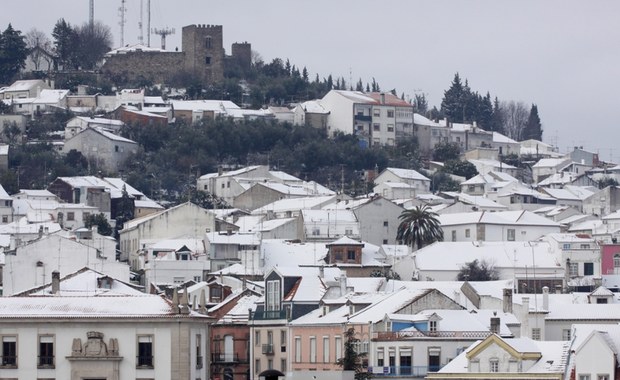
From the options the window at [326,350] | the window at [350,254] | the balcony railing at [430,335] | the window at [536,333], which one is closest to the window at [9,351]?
the balcony railing at [430,335]

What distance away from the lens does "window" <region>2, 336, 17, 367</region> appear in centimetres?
7806

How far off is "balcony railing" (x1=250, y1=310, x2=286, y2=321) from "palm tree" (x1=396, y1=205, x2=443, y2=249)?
137 ft

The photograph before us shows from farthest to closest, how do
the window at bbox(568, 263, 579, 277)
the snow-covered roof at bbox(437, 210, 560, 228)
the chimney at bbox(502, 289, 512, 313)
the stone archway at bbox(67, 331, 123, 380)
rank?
the snow-covered roof at bbox(437, 210, 560, 228) < the window at bbox(568, 263, 579, 277) < the chimney at bbox(502, 289, 512, 313) < the stone archway at bbox(67, 331, 123, 380)

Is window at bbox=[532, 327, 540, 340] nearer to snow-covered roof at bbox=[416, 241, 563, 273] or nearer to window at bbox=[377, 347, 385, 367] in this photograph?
window at bbox=[377, 347, 385, 367]

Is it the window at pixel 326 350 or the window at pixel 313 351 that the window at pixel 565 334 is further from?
the window at pixel 313 351

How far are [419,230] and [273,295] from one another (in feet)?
141

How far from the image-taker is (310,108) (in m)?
190

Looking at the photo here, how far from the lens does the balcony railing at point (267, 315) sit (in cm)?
9006

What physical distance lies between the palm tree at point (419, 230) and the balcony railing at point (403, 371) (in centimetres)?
5243

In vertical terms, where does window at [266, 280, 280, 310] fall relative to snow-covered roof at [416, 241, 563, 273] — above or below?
below

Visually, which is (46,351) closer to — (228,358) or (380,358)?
(380,358)

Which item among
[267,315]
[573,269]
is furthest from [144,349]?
[573,269]

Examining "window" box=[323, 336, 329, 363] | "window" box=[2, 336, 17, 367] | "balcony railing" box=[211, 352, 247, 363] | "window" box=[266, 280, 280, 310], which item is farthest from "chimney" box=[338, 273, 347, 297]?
"window" box=[2, 336, 17, 367]

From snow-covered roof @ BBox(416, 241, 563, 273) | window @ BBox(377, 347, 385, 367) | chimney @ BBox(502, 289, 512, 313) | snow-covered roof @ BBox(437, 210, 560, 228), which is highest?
snow-covered roof @ BBox(437, 210, 560, 228)
